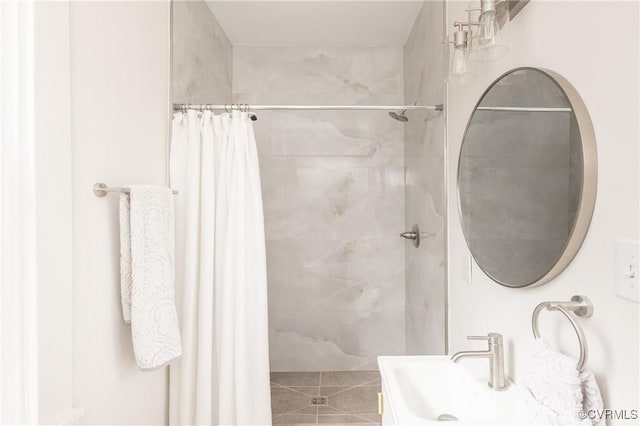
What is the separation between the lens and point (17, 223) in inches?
33.6

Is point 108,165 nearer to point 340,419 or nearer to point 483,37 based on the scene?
point 483,37

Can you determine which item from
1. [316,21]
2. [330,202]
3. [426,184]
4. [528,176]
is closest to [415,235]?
[426,184]

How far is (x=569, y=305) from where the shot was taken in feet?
2.64

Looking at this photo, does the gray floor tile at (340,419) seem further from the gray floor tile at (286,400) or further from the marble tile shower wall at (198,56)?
Result: the marble tile shower wall at (198,56)

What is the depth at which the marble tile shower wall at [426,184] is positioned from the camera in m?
1.79

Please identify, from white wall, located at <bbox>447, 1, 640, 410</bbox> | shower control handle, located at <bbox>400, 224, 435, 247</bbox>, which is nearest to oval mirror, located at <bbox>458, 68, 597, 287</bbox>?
white wall, located at <bbox>447, 1, 640, 410</bbox>

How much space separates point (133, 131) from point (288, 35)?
1.53 meters

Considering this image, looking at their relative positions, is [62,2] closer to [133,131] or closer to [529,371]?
[133,131]

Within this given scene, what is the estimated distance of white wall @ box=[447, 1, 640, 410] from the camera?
0.67 metres

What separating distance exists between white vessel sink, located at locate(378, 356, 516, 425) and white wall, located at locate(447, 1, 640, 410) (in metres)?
0.18

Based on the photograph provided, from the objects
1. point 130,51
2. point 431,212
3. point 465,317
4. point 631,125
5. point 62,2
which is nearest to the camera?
point 631,125

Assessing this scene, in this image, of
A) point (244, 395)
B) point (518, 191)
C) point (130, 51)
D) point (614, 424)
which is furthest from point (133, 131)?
point (614, 424)

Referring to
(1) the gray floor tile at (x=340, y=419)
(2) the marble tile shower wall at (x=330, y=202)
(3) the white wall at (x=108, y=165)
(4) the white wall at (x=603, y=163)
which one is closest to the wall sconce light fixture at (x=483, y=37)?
(4) the white wall at (x=603, y=163)

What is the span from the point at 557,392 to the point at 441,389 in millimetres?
567
